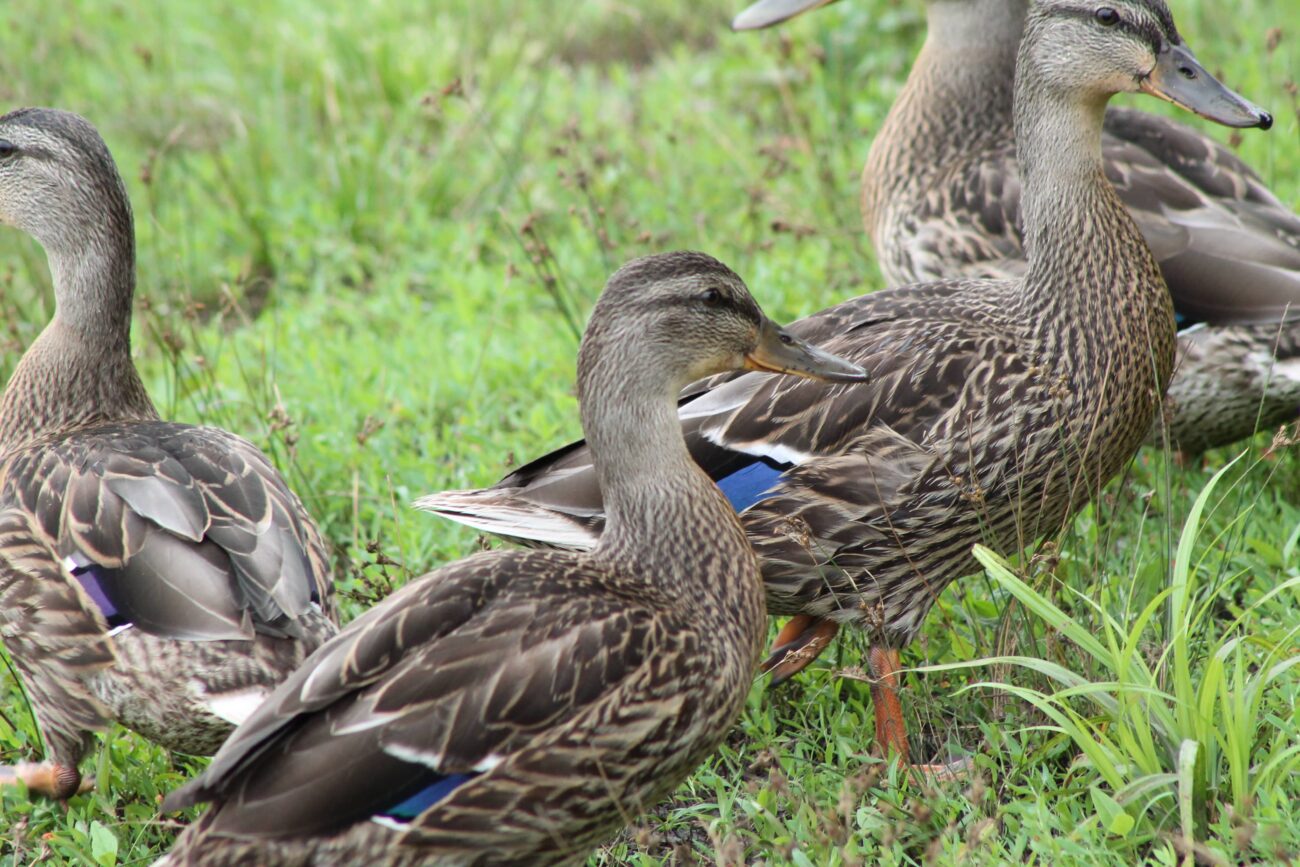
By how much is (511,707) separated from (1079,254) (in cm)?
215

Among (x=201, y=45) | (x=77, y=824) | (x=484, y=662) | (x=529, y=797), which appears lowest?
(x=77, y=824)

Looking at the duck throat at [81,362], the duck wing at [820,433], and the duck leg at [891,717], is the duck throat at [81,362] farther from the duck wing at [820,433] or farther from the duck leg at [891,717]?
the duck leg at [891,717]

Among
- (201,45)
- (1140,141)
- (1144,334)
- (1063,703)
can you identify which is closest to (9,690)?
(1063,703)

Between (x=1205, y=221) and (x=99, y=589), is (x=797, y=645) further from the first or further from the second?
(x=1205, y=221)

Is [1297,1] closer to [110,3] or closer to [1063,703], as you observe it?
[1063,703]

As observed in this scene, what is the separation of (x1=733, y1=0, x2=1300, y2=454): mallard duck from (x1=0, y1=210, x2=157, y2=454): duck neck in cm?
262

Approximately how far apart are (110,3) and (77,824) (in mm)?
6112

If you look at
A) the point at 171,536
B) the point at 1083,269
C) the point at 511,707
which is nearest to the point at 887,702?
the point at 511,707

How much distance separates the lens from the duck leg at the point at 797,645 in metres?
3.92

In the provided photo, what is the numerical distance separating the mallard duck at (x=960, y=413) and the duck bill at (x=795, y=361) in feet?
0.85

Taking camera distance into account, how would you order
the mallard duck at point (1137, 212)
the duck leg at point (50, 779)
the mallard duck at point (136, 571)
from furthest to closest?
the mallard duck at point (1137, 212) → the duck leg at point (50, 779) → the mallard duck at point (136, 571)

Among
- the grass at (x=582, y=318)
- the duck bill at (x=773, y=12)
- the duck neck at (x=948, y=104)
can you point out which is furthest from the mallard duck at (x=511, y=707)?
the duck bill at (x=773, y=12)

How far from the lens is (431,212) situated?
278 inches

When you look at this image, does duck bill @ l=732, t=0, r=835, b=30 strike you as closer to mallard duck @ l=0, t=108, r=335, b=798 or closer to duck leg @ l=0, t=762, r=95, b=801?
mallard duck @ l=0, t=108, r=335, b=798
